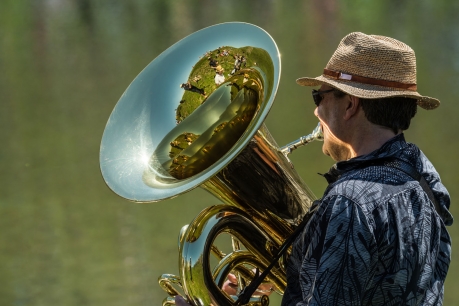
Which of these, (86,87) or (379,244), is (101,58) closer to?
(86,87)

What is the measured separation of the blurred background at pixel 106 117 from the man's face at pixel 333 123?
269cm

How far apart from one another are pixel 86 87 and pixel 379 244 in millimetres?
7931

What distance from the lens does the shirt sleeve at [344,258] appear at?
4.86 feet

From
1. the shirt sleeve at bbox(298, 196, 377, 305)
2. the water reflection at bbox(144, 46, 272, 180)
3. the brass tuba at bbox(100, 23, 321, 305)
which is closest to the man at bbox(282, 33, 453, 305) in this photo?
the shirt sleeve at bbox(298, 196, 377, 305)

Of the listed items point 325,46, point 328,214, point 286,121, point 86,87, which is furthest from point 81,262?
point 325,46

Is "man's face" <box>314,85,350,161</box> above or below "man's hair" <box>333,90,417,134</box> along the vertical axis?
above

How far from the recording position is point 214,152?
213cm

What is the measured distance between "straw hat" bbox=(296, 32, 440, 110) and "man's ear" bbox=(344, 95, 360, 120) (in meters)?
0.03

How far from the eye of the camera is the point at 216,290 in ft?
6.23

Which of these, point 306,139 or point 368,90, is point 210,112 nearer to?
point 306,139

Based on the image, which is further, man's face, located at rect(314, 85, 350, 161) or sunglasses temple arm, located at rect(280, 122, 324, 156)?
sunglasses temple arm, located at rect(280, 122, 324, 156)

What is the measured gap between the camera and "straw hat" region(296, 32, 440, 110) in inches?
65.4

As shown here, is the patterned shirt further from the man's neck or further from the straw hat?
the straw hat

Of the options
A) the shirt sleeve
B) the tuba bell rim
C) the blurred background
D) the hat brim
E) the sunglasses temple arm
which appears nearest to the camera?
the shirt sleeve
